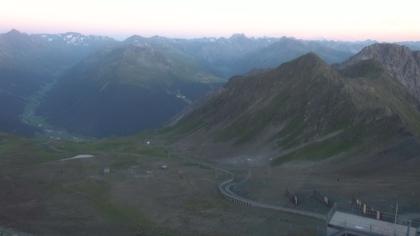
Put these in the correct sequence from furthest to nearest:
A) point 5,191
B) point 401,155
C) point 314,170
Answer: point 314,170 → point 401,155 → point 5,191

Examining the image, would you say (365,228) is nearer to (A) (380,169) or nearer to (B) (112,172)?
(A) (380,169)

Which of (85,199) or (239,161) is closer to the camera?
(85,199)

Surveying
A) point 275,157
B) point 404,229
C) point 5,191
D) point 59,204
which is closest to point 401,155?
point 275,157

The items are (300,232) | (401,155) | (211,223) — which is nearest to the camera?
(300,232)

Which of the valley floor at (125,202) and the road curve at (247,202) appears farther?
the road curve at (247,202)

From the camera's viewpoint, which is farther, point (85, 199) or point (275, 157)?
point (275, 157)

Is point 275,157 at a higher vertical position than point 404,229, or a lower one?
lower

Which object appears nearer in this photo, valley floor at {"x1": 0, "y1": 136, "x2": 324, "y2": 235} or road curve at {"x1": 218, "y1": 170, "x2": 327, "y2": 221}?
valley floor at {"x1": 0, "y1": 136, "x2": 324, "y2": 235}

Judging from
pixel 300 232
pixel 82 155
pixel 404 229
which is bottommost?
pixel 82 155

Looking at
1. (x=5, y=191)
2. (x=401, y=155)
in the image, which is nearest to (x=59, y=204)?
(x=5, y=191)

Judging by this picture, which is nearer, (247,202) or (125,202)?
(247,202)
